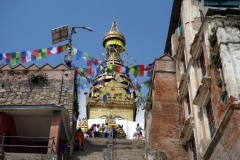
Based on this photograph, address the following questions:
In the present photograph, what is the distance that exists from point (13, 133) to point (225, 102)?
33.7ft

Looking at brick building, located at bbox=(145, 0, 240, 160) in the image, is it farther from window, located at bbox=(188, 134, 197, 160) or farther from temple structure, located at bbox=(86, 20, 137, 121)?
temple structure, located at bbox=(86, 20, 137, 121)

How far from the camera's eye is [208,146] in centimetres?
1395

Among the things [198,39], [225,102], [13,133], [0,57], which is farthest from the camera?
[0,57]

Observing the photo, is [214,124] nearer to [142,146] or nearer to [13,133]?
[142,146]

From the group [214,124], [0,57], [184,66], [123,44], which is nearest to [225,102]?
[214,124]

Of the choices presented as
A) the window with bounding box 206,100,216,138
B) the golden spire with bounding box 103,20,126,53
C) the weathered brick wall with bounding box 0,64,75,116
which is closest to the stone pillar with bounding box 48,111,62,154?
the weathered brick wall with bounding box 0,64,75,116

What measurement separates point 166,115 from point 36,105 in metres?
7.20

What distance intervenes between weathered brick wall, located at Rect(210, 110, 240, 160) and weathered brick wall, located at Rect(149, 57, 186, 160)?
5519 millimetres

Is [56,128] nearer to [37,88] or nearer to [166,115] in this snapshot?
[37,88]

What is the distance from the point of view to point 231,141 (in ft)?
39.4

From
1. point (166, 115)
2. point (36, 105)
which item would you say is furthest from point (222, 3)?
point (36, 105)

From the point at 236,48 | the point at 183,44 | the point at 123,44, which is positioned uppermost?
the point at 123,44

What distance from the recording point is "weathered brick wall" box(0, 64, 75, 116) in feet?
67.0

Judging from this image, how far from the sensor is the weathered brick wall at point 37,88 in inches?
804
